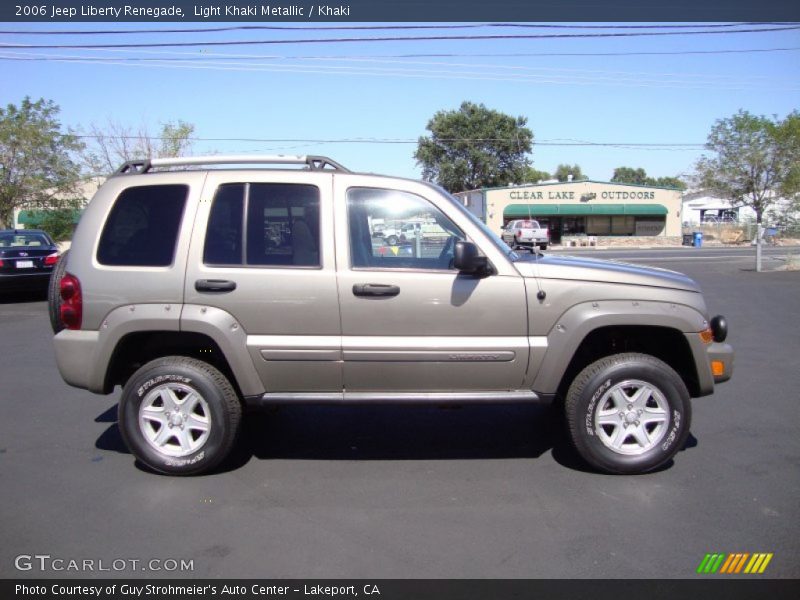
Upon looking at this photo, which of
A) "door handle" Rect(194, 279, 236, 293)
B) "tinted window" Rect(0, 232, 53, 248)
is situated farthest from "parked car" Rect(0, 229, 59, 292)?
"door handle" Rect(194, 279, 236, 293)

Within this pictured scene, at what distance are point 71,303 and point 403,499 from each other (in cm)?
261

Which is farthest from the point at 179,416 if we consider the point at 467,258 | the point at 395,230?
the point at 467,258

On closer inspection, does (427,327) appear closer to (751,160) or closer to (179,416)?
(179,416)

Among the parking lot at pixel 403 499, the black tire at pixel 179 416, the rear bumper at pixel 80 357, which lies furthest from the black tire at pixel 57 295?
the parking lot at pixel 403 499

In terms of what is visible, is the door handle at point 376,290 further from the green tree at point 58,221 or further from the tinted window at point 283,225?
the green tree at point 58,221

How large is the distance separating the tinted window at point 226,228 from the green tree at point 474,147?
62873 mm

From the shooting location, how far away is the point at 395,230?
15.2ft
